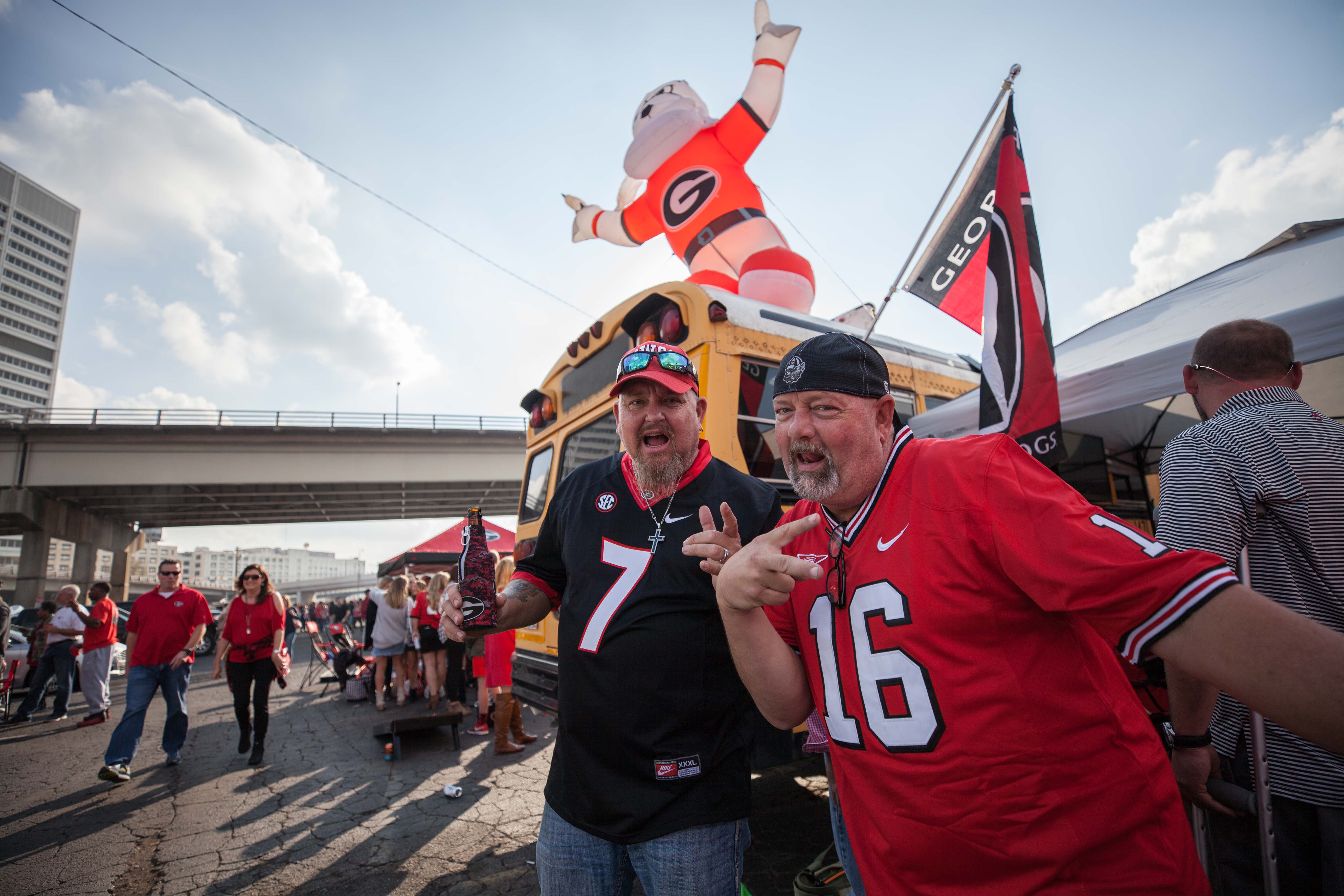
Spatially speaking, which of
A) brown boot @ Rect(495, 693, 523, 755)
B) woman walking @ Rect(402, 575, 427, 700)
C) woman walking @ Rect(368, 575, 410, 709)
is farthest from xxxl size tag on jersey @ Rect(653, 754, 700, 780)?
woman walking @ Rect(368, 575, 410, 709)

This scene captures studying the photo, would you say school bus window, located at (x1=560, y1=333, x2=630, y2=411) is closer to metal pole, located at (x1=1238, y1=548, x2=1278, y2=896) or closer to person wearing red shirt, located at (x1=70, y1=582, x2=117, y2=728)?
metal pole, located at (x1=1238, y1=548, x2=1278, y2=896)

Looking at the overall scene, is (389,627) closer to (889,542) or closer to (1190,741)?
(889,542)

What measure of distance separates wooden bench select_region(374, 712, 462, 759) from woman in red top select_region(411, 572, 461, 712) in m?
1.56

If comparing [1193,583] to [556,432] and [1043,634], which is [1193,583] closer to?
[1043,634]

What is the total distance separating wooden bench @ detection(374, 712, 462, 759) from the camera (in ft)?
19.8

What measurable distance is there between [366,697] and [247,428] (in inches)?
758

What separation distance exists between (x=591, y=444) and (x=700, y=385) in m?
1.27

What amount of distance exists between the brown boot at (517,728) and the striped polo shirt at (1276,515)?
6234 millimetres

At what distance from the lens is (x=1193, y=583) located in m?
0.96

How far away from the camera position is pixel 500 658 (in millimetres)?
6613

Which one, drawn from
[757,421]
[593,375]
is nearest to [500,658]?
[593,375]

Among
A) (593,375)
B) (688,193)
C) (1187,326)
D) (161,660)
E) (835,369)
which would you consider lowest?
(161,660)

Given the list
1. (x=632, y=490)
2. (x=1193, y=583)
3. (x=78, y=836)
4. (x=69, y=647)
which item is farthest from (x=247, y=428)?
Answer: (x=1193, y=583)

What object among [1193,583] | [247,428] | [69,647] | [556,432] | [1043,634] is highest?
[247,428]
